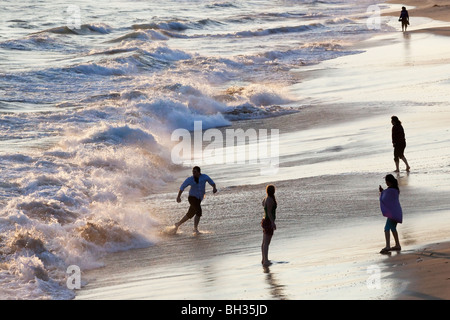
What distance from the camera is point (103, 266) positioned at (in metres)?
10.8

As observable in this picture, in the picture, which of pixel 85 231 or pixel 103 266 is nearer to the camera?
pixel 103 266

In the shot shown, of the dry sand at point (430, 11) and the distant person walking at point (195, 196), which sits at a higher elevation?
the dry sand at point (430, 11)

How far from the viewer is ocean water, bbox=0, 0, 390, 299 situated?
1173cm

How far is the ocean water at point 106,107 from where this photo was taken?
38.5 ft

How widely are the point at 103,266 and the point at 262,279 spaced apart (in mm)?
2734

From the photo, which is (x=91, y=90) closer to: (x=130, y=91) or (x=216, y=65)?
(x=130, y=91)

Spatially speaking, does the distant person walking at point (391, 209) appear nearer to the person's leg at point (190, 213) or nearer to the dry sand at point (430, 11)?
the person's leg at point (190, 213)

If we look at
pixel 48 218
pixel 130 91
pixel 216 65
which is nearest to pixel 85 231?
pixel 48 218
